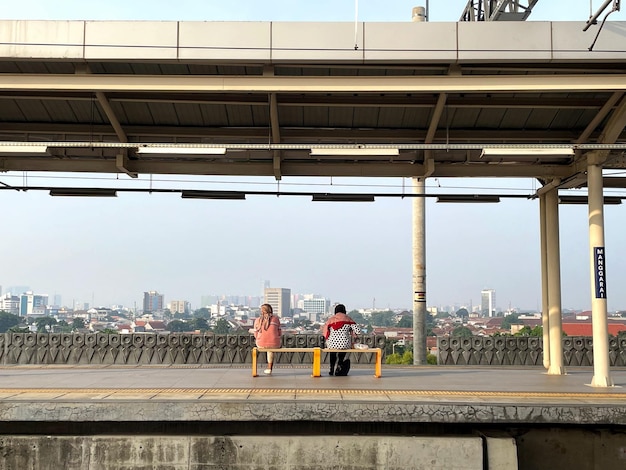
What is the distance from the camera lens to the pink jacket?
38.4ft

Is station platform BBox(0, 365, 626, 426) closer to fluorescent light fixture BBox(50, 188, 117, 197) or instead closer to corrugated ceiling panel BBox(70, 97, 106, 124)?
fluorescent light fixture BBox(50, 188, 117, 197)

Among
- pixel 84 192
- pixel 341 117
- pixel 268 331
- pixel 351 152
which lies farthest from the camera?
pixel 84 192

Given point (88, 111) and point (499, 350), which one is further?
point (499, 350)

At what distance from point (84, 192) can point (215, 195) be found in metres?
2.54

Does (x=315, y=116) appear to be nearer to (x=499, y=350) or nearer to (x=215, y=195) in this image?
(x=215, y=195)

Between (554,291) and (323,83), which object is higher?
(323,83)

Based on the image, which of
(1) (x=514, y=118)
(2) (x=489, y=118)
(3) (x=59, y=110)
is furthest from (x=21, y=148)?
(1) (x=514, y=118)

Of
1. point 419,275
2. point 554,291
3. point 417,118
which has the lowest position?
point 554,291

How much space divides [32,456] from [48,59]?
209 inches

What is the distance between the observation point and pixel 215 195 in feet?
42.8

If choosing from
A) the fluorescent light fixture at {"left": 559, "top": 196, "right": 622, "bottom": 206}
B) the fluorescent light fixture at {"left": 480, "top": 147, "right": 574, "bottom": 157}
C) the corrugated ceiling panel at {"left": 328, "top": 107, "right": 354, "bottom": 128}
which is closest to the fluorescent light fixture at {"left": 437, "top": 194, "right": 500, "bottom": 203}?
the fluorescent light fixture at {"left": 559, "top": 196, "right": 622, "bottom": 206}

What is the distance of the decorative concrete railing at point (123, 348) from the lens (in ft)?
52.7

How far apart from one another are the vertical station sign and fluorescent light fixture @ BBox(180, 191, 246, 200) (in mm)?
6479

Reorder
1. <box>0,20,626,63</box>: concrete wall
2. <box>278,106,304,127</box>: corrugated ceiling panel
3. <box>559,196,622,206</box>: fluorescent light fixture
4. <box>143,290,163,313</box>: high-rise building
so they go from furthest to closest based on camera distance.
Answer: <box>143,290,163,313</box>: high-rise building
<box>559,196,622,206</box>: fluorescent light fixture
<box>278,106,304,127</box>: corrugated ceiling panel
<box>0,20,626,63</box>: concrete wall
